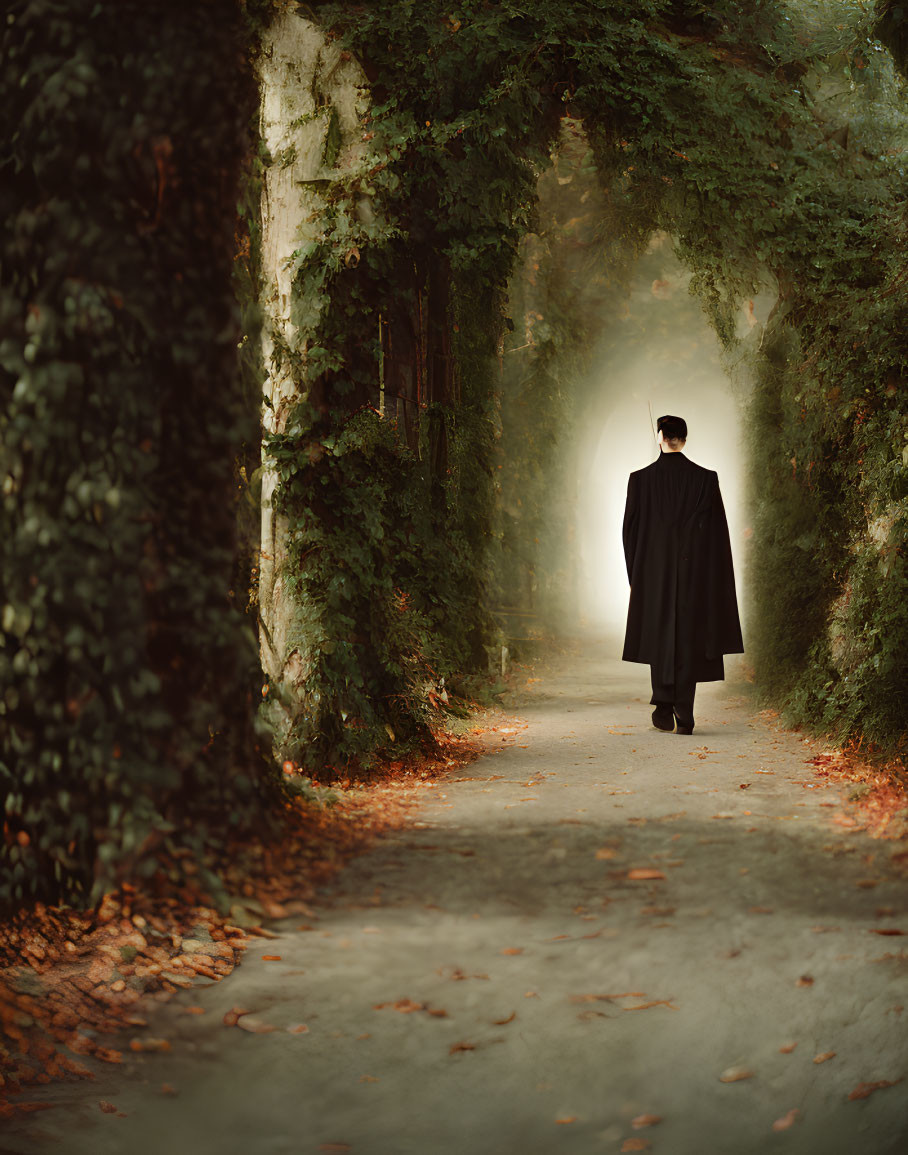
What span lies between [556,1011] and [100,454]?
247 centimetres

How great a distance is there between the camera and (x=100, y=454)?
4.10 meters

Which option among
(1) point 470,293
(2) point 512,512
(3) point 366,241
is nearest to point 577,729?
(1) point 470,293

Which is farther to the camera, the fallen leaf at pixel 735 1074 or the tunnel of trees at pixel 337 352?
the tunnel of trees at pixel 337 352

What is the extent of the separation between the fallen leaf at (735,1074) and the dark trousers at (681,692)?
5490mm

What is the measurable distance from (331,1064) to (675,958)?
1.25 m

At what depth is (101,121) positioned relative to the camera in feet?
13.5

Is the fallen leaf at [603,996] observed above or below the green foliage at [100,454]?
below

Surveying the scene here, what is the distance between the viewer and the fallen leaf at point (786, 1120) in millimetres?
2842

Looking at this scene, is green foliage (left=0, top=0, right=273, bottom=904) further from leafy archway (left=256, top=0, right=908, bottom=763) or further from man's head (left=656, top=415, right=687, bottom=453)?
man's head (left=656, top=415, right=687, bottom=453)

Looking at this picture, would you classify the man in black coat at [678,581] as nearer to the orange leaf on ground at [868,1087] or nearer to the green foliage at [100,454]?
the green foliage at [100,454]

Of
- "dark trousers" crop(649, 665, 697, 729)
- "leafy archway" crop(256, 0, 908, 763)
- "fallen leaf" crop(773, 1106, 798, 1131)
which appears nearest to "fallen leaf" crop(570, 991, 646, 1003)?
"fallen leaf" crop(773, 1106, 798, 1131)

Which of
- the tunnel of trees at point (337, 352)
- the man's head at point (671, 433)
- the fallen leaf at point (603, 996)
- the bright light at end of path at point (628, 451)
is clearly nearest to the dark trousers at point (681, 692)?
the tunnel of trees at point (337, 352)

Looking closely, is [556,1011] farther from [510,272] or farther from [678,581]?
[510,272]

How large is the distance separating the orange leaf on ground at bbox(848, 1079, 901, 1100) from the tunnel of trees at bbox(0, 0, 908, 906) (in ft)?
8.09
